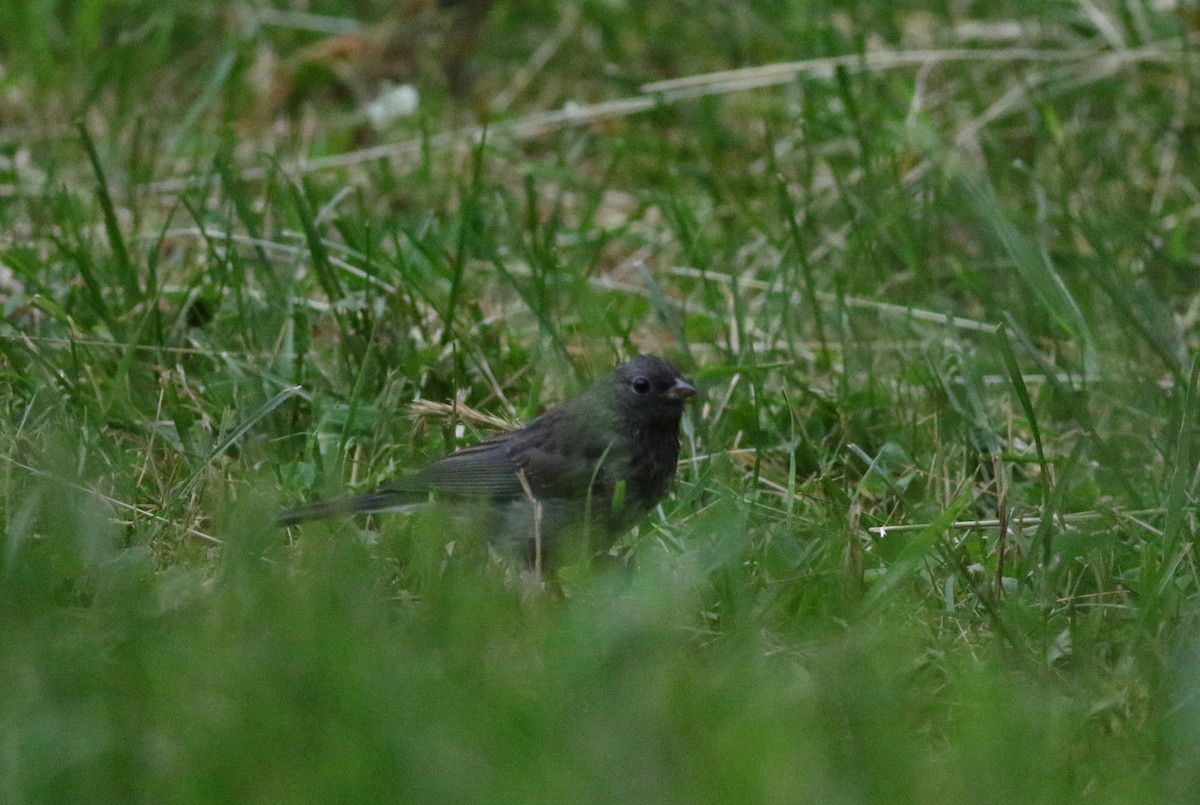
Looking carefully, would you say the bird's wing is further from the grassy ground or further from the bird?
the grassy ground

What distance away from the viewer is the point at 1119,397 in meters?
3.97

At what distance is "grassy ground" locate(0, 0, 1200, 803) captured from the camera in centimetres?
229

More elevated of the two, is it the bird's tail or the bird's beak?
the bird's beak

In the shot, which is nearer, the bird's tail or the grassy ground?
the grassy ground

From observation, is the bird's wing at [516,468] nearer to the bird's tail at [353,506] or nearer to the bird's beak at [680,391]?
the bird's tail at [353,506]

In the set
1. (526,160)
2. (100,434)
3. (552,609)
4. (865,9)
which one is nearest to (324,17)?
(526,160)

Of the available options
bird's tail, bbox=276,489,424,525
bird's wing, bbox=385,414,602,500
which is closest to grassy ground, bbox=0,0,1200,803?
bird's tail, bbox=276,489,424,525

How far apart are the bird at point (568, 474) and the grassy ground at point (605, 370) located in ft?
0.41

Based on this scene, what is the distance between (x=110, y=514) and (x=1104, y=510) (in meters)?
1.98

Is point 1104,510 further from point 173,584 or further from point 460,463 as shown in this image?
point 173,584

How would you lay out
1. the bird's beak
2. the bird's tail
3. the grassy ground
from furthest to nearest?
the bird's beak → the bird's tail → the grassy ground

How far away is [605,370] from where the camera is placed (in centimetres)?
430

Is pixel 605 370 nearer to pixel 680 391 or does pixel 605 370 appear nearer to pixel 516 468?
pixel 680 391

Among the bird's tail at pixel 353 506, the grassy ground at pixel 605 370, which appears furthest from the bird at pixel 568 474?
the grassy ground at pixel 605 370
